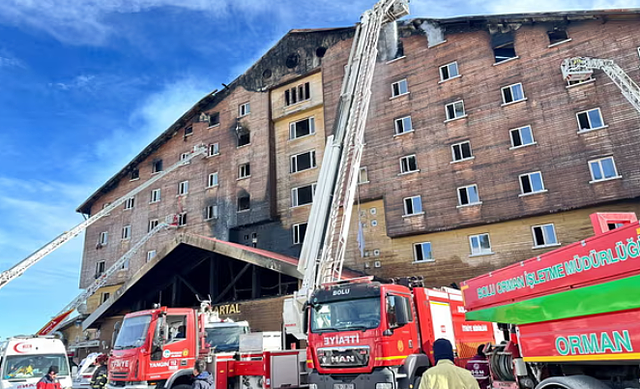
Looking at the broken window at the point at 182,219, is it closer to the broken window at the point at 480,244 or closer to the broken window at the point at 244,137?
the broken window at the point at 244,137

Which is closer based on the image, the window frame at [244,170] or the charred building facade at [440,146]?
the charred building facade at [440,146]

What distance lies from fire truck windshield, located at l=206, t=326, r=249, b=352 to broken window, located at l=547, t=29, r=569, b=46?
22125 millimetres

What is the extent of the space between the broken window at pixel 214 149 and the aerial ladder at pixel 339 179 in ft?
60.2

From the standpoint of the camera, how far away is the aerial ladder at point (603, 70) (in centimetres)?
1905

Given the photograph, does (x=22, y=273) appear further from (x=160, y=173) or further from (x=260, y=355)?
(x=260, y=355)

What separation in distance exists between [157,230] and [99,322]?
9.81 m

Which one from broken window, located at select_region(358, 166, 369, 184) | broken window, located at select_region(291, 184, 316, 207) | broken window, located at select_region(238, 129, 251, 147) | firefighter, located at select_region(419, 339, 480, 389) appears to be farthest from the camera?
broken window, located at select_region(238, 129, 251, 147)

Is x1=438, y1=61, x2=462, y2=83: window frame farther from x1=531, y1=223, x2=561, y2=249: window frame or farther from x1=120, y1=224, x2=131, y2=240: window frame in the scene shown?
x1=120, y1=224, x2=131, y2=240: window frame

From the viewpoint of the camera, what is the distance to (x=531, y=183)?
72.8 feet

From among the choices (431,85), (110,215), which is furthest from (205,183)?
(431,85)

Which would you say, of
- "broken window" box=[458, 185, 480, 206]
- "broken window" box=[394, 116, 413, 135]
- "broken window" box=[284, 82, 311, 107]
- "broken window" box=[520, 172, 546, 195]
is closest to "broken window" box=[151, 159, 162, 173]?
"broken window" box=[284, 82, 311, 107]

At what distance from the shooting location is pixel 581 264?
22.2ft

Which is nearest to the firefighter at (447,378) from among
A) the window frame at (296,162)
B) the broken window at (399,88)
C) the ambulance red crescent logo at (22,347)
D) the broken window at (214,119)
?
the ambulance red crescent logo at (22,347)

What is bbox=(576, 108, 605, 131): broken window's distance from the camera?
69.0ft
